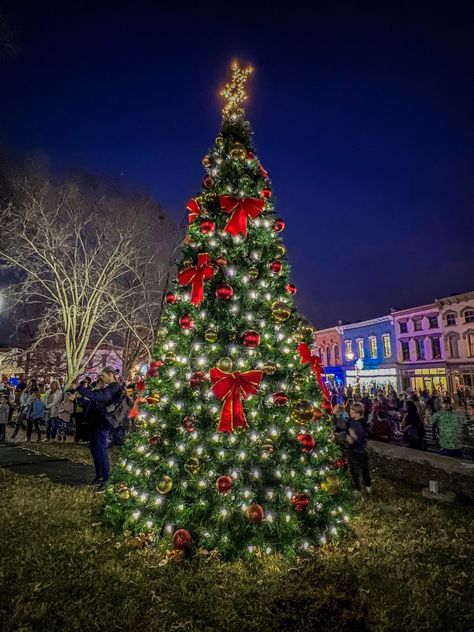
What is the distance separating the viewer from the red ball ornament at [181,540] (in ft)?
13.4

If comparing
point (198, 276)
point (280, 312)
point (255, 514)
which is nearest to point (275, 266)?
point (280, 312)

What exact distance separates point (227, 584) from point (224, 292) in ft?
10.2

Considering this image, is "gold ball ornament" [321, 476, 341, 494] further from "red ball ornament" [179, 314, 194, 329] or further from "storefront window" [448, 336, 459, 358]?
"storefront window" [448, 336, 459, 358]

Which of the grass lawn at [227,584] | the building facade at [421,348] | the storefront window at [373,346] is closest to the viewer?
the grass lawn at [227,584]

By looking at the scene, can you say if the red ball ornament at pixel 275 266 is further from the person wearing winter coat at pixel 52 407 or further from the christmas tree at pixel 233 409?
the person wearing winter coat at pixel 52 407

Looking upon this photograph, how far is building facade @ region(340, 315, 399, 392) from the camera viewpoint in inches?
1634

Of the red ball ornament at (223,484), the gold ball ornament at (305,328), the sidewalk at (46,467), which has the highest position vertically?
the gold ball ornament at (305,328)

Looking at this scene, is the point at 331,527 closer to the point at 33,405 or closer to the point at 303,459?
the point at 303,459

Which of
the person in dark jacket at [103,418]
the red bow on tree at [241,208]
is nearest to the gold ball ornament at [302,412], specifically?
the red bow on tree at [241,208]

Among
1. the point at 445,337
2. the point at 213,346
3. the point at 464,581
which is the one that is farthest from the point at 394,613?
the point at 445,337

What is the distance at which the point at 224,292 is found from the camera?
4.77 meters

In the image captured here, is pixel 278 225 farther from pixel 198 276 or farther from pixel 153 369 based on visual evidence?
pixel 153 369

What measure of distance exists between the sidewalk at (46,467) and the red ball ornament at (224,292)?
482 cm

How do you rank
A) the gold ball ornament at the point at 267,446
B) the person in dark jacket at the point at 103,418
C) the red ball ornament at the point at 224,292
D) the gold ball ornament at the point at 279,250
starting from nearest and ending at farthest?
the gold ball ornament at the point at 267,446 < the red ball ornament at the point at 224,292 < the gold ball ornament at the point at 279,250 < the person in dark jacket at the point at 103,418
